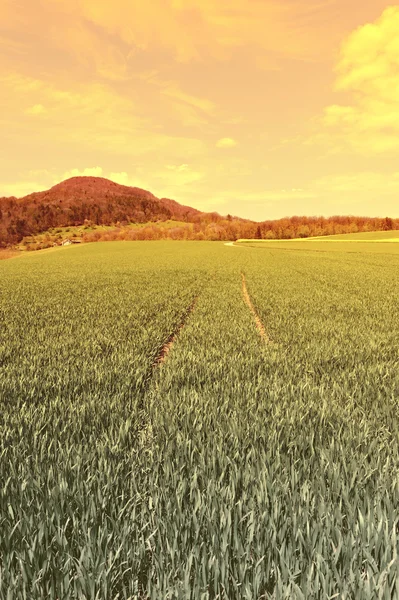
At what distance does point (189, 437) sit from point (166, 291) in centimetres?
1446

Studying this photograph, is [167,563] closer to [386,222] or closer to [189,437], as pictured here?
[189,437]

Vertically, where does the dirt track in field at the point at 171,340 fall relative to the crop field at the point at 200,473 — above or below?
below

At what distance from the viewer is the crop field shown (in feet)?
6.35

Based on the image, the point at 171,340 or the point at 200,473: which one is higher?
the point at 200,473

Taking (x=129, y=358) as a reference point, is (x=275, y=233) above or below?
above

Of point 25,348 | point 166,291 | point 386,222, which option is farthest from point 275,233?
point 25,348

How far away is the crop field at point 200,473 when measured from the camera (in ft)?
6.35

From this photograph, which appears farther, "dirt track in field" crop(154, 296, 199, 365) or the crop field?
"dirt track in field" crop(154, 296, 199, 365)

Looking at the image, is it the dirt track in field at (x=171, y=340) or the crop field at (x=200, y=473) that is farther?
the dirt track in field at (x=171, y=340)

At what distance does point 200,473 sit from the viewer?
2.80 metres

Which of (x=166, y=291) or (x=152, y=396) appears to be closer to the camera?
(x=152, y=396)

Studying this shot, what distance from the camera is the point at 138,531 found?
2.26 meters

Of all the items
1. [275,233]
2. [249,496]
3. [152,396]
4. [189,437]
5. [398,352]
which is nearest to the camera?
[249,496]

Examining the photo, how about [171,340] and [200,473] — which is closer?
[200,473]
